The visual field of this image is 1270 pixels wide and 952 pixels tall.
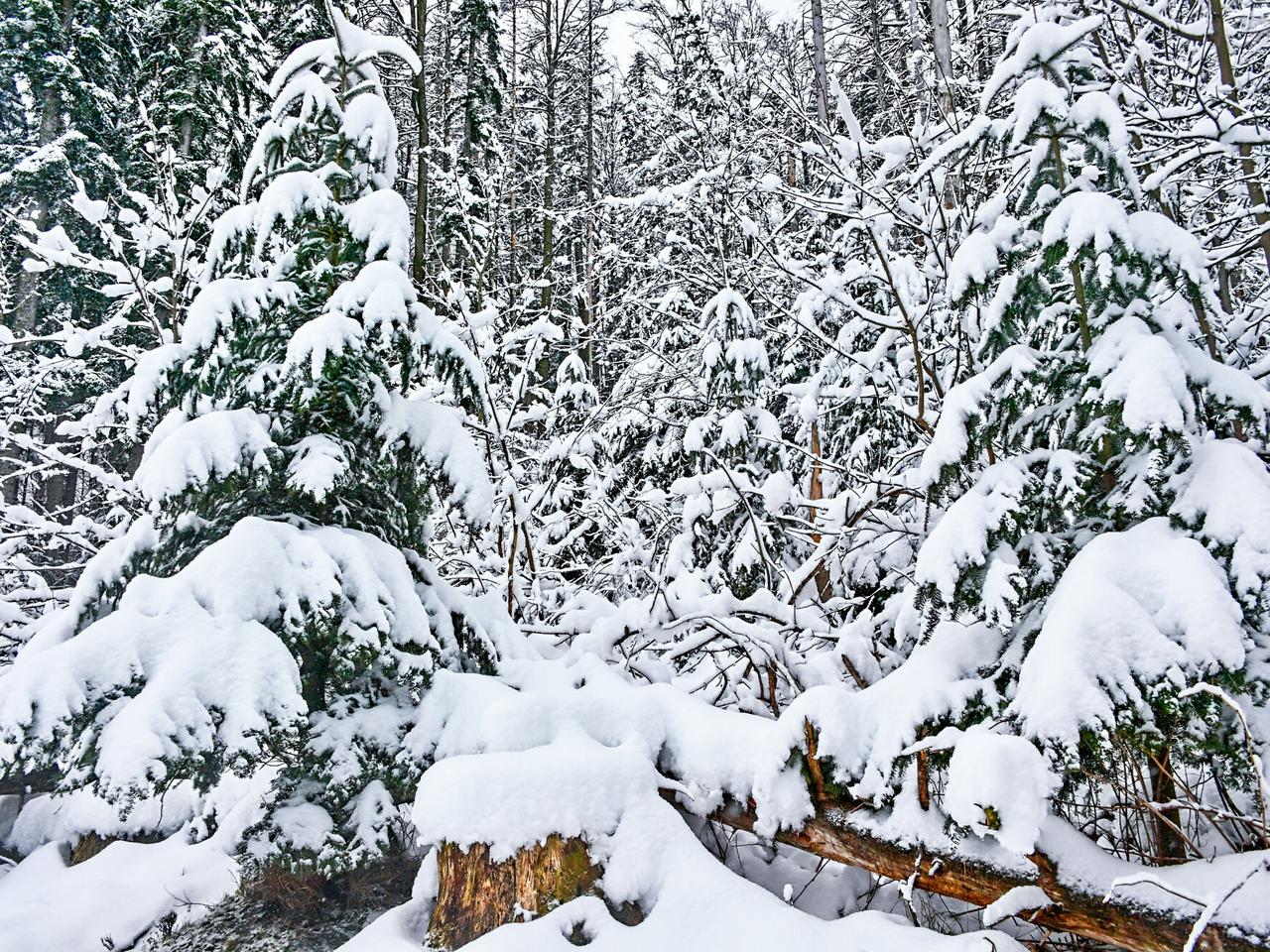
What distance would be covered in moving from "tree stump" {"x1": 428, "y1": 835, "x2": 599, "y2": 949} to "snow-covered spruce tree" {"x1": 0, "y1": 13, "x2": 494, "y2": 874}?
2.13 ft

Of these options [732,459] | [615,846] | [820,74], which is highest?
[820,74]

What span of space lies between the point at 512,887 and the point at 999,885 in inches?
70.9

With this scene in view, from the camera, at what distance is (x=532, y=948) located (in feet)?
8.50

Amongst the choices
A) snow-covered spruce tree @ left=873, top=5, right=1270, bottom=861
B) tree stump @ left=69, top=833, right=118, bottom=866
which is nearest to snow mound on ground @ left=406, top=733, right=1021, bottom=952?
snow-covered spruce tree @ left=873, top=5, right=1270, bottom=861

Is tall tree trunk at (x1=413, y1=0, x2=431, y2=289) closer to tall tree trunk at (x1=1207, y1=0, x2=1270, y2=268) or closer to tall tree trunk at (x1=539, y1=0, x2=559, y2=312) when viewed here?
tall tree trunk at (x1=539, y1=0, x2=559, y2=312)

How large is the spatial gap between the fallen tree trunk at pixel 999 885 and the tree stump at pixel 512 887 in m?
0.69

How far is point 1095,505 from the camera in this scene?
9.39ft

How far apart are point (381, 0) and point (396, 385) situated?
23.8 ft

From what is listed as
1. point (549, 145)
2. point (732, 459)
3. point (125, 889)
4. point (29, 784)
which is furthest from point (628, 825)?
point (549, 145)

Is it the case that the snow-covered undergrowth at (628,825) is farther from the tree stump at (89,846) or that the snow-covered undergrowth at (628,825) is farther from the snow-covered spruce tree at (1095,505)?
the tree stump at (89,846)

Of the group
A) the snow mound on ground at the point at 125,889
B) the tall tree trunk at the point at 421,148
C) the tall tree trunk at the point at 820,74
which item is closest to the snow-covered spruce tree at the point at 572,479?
the tall tree trunk at the point at 421,148

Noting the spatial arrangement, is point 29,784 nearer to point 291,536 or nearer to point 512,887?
point 291,536

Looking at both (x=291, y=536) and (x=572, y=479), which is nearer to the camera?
(x=291, y=536)

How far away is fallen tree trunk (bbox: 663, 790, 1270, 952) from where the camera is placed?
2.18 meters
